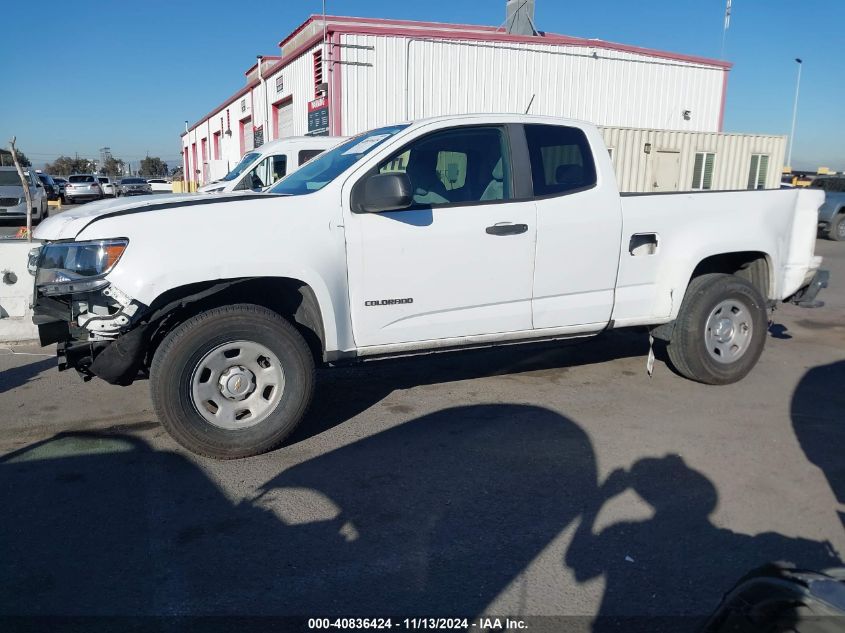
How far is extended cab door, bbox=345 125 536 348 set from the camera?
436cm

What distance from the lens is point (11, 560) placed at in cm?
309

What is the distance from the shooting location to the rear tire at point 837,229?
19.1 meters

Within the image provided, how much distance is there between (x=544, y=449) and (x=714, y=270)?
274cm

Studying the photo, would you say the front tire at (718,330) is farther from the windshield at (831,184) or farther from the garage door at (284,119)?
the garage door at (284,119)

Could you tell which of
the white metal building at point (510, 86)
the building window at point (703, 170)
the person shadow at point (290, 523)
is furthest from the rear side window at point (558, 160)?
the building window at point (703, 170)

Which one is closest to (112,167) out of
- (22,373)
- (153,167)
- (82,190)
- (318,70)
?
(153,167)

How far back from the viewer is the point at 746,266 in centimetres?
597

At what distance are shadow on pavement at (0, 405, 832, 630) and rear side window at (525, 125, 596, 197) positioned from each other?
183 centimetres

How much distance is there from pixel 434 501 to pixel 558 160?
8.88 feet

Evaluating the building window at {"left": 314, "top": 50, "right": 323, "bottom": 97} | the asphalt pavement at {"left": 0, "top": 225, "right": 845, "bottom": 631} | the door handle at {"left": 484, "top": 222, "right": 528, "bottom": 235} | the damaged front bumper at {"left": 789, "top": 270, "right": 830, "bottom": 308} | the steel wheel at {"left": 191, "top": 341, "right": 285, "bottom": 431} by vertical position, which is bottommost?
the asphalt pavement at {"left": 0, "top": 225, "right": 845, "bottom": 631}

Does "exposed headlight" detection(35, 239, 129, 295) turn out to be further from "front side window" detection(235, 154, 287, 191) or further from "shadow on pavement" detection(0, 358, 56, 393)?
"front side window" detection(235, 154, 287, 191)

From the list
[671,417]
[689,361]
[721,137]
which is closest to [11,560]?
[671,417]

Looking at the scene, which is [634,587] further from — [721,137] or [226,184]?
[721,137]

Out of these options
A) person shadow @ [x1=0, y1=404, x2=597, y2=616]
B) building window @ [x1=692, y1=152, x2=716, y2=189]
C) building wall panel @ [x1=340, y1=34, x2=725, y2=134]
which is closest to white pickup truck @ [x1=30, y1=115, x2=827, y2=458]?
person shadow @ [x1=0, y1=404, x2=597, y2=616]
